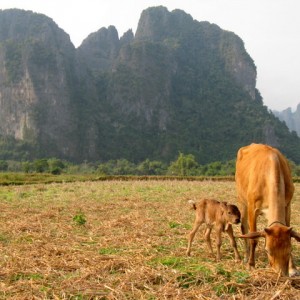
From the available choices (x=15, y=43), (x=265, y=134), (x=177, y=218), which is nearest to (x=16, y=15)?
(x=15, y=43)

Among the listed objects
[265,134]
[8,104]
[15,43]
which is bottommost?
[265,134]

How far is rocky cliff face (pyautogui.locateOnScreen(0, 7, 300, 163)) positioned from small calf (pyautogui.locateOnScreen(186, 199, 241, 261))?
111364 mm

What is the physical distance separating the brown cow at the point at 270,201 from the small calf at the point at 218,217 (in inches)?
10.8

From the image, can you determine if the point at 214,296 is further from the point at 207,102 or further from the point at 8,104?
the point at 207,102

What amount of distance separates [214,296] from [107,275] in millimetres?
1705

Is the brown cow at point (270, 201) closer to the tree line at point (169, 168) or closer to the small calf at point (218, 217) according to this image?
the small calf at point (218, 217)

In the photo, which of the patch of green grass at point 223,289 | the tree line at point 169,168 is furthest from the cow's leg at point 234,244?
the tree line at point 169,168

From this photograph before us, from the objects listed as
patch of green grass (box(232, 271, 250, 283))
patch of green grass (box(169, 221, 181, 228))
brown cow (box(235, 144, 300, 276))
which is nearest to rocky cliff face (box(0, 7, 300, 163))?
patch of green grass (box(169, 221, 181, 228))

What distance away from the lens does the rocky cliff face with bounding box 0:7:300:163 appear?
126062 mm

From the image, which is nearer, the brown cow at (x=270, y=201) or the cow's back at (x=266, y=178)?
the brown cow at (x=270, y=201)

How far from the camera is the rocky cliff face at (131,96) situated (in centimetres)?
12606

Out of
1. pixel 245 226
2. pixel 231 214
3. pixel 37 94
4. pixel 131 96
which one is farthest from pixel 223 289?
pixel 131 96

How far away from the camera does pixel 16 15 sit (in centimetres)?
17275

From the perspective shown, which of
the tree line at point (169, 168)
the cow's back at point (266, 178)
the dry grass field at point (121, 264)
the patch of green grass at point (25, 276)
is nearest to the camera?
the dry grass field at point (121, 264)
